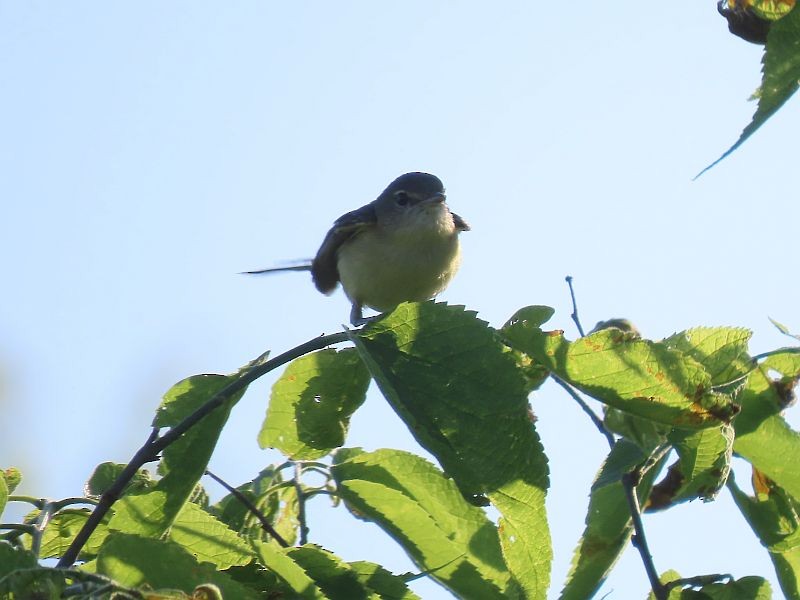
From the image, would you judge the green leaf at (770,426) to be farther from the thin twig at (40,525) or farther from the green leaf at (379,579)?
the thin twig at (40,525)

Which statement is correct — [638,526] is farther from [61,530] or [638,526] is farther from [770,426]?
[61,530]

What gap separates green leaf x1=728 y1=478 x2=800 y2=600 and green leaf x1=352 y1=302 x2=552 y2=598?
0.68 meters

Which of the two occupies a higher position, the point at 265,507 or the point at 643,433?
the point at 643,433

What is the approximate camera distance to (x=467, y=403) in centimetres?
199

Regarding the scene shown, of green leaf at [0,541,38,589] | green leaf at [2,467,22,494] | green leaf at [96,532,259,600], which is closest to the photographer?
green leaf at [0,541,38,589]

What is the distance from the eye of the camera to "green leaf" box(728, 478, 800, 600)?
2.55 meters

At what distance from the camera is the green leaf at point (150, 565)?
1.90 m

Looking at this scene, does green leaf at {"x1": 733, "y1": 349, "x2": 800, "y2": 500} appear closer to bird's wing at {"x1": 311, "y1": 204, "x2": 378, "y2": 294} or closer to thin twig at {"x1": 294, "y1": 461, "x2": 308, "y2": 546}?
thin twig at {"x1": 294, "y1": 461, "x2": 308, "y2": 546}

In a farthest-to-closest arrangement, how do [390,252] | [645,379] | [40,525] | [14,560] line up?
[390,252], [40,525], [645,379], [14,560]

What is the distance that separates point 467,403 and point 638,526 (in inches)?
29.4

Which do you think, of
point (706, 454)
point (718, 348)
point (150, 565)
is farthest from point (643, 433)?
point (150, 565)

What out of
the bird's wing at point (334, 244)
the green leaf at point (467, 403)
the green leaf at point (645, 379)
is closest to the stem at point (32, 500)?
the green leaf at point (467, 403)

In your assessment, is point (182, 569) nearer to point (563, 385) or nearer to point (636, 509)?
point (563, 385)

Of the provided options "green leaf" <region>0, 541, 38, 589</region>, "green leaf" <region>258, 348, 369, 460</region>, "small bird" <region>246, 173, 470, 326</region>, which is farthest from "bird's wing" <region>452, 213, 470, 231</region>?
"green leaf" <region>0, 541, 38, 589</region>
